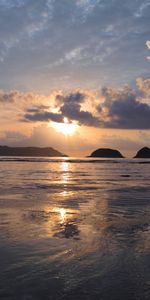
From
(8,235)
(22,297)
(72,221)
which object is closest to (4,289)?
(22,297)

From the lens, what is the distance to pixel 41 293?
7.55m

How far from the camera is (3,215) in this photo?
17469 mm

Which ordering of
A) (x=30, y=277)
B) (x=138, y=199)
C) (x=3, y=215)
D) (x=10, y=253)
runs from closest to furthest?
(x=30, y=277)
(x=10, y=253)
(x=3, y=215)
(x=138, y=199)

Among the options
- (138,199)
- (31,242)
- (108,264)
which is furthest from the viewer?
(138,199)

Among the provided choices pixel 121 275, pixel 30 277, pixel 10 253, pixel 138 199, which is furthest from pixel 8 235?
pixel 138 199

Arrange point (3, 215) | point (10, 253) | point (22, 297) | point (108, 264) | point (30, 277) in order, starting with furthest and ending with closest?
point (3, 215)
point (10, 253)
point (108, 264)
point (30, 277)
point (22, 297)

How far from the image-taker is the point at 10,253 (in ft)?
34.6

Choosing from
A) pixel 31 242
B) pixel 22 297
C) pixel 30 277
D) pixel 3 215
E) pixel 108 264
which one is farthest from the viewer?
pixel 3 215

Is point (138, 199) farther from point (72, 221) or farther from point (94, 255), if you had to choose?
point (94, 255)

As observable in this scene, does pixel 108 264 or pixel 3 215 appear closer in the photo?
pixel 108 264

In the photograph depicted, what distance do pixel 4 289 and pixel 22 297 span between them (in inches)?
23.9

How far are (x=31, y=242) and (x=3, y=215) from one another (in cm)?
594

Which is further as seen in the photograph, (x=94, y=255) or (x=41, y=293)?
(x=94, y=255)

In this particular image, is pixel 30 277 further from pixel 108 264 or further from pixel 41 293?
pixel 108 264
